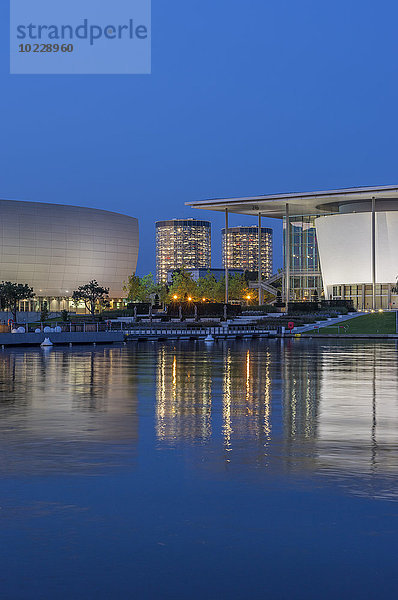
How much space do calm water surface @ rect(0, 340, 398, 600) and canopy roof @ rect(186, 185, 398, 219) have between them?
8239cm

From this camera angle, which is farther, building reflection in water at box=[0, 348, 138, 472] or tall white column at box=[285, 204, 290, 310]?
tall white column at box=[285, 204, 290, 310]

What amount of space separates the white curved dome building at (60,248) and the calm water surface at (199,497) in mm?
134768

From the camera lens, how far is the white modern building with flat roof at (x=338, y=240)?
343 ft

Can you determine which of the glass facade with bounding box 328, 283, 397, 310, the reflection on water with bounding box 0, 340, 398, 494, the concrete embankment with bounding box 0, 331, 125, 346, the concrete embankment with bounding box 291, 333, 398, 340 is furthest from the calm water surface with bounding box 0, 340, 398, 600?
the glass facade with bounding box 328, 283, 397, 310

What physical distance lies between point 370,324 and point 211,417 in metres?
67.5

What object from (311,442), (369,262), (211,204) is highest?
(211,204)

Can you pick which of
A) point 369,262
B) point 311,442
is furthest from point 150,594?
point 369,262

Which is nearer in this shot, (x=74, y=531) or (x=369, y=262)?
(x=74, y=531)

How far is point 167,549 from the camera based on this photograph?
22.6ft

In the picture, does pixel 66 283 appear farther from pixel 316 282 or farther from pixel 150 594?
pixel 150 594

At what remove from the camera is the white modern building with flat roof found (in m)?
104

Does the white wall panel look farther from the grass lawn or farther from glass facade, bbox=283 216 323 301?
the grass lawn

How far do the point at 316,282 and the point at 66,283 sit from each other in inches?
2306

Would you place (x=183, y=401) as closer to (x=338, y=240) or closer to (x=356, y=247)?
(x=356, y=247)
